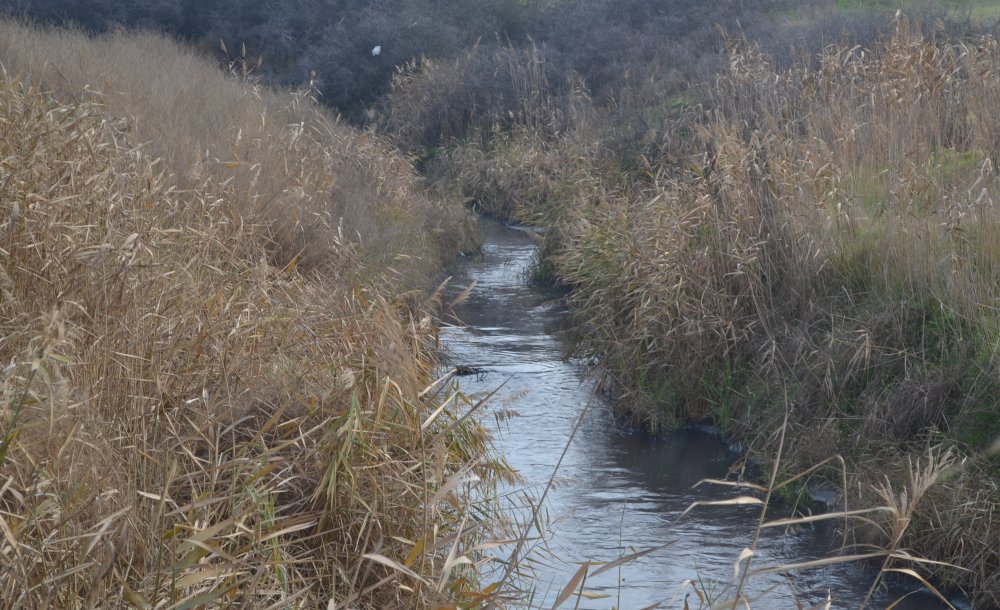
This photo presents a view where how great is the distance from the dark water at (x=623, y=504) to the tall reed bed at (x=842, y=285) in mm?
298

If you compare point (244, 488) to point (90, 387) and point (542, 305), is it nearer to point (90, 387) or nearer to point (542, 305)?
point (90, 387)

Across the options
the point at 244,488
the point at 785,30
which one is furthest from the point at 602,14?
the point at 244,488

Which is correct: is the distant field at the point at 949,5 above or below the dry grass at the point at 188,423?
above

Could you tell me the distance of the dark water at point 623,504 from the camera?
16.7 feet

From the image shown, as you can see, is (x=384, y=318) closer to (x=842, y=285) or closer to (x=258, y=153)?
(x=842, y=285)

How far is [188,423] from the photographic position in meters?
4.08

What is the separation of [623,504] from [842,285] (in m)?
2.11

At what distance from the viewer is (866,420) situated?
5.91 m

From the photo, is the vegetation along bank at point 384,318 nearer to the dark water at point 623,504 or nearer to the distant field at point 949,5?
the dark water at point 623,504

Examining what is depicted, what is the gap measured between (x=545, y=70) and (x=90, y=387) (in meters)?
18.6

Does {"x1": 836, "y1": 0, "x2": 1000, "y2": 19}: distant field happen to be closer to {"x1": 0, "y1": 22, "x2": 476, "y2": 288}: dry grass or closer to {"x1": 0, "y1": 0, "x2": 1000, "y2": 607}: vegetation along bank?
{"x1": 0, "y1": 0, "x2": 1000, "y2": 607}: vegetation along bank

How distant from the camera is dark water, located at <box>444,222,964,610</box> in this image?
16.7 ft

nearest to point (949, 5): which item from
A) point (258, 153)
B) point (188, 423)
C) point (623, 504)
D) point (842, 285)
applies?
point (842, 285)

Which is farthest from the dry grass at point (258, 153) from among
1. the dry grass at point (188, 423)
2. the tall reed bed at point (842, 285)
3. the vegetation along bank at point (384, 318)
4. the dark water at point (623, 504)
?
the tall reed bed at point (842, 285)
